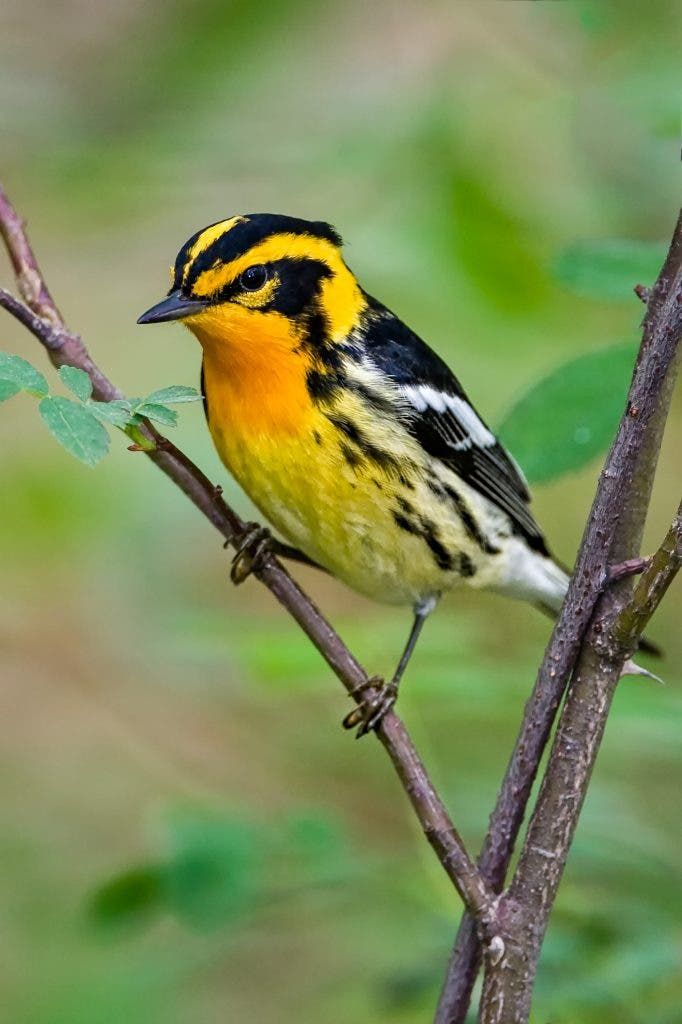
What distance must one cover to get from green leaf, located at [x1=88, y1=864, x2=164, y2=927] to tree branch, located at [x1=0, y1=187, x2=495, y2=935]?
690mm

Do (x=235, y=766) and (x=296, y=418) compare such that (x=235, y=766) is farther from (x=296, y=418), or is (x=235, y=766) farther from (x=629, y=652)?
(x=629, y=652)

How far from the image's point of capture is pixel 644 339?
2.08 meters

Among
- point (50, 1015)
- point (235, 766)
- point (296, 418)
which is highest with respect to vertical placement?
point (235, 766)

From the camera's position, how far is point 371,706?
279 cm

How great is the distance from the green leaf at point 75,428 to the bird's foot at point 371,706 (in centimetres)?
73

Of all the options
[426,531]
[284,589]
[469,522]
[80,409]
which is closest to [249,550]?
[426,531]

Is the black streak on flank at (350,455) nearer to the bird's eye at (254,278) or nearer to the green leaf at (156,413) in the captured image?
the bird's eye at (254,278)

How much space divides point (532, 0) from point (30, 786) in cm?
317

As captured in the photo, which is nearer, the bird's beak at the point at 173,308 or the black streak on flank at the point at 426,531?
the bird's beak at the point at 173,308

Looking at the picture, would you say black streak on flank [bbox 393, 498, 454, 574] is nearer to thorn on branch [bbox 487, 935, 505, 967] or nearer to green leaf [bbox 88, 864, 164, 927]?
green leaf [bbox 88, 864, 164, 927]

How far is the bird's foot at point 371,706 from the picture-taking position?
2.64 metres

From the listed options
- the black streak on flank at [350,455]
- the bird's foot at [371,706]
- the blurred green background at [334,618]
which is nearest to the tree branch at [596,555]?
the bird's foot at [371,706]

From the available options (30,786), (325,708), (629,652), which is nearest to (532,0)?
(325,708)

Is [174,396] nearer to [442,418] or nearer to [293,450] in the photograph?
[293,450]
